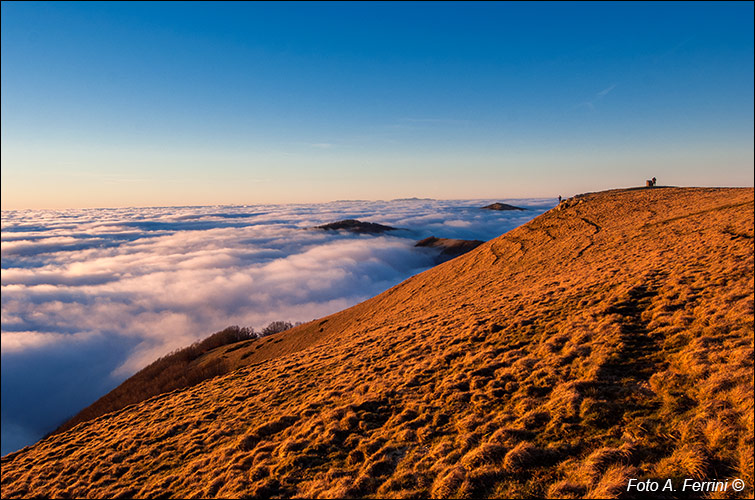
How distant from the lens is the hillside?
20.5ft

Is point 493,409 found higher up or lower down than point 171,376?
higher up

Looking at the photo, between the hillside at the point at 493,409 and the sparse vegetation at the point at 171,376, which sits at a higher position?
the hillside at the point at 493,409

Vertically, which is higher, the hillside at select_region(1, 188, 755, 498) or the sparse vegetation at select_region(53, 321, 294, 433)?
the hillside at select_region(1, 188, 755, 498)

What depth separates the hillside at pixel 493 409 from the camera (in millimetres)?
6242

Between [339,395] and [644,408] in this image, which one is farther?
[339,395]

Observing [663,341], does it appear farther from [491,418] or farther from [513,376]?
[491,418]

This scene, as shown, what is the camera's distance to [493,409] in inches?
338

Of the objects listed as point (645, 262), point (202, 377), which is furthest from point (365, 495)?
point (202, 377)

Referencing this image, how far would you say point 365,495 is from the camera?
6.69m

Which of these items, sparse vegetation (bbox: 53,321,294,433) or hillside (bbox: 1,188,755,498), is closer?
hillside (bbox: 1,188,755,498)

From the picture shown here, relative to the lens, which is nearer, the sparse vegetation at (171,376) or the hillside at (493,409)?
the hillside at (493,409)

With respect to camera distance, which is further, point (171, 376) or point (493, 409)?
point (171, 376)

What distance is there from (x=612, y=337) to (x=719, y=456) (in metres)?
5.09

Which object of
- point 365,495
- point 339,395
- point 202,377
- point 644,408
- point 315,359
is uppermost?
point 644,408
